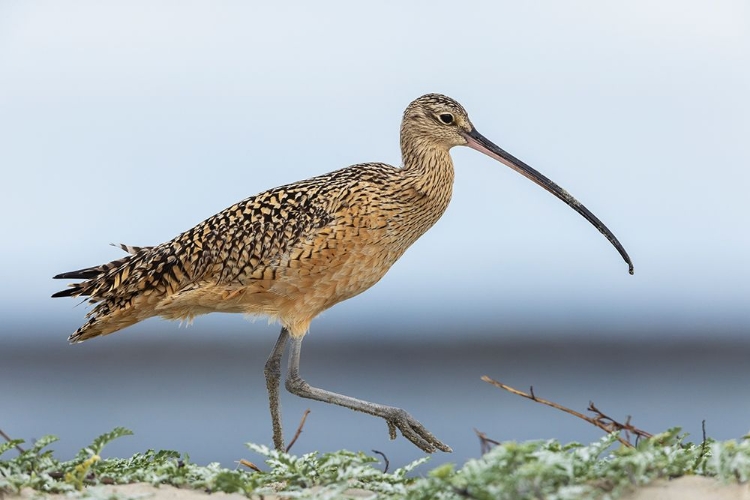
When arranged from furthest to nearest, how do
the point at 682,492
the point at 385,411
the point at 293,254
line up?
the point at 293,254, the point at 385,411, the point at 682,492

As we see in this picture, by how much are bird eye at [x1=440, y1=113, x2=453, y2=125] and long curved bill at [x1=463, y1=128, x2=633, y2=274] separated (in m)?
0.15

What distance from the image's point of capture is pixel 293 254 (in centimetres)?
729

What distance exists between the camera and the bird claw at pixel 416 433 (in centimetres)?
670

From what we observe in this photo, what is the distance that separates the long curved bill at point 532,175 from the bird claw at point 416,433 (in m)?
2.03

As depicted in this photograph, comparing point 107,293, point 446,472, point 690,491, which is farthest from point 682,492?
point 107,293

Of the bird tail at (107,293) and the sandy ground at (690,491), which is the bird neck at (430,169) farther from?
the sandy ground at (690,491)

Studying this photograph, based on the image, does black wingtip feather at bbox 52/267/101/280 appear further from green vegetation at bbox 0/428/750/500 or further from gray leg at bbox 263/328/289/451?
green vegetation at bbox 0/428/750/500

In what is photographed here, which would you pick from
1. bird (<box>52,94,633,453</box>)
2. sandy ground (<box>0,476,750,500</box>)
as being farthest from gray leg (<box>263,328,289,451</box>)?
sandy ground (<box>0,476,750,500</box>)

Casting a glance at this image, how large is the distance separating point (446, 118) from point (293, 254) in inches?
63.4

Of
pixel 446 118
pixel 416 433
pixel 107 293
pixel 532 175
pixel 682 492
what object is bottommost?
pixel 682 492

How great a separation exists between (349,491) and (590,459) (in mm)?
1148

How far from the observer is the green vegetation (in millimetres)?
4141

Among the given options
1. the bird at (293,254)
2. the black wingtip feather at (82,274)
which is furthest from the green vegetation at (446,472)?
the black wingtip feather at (82,274)

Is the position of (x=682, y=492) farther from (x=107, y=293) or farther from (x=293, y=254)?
(x=107, y=293)
